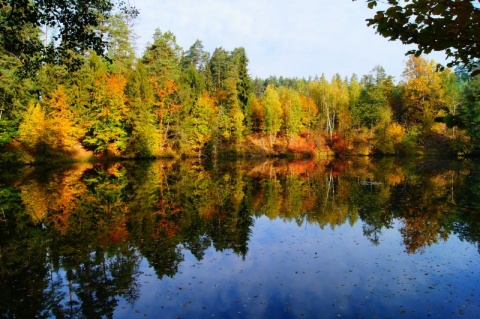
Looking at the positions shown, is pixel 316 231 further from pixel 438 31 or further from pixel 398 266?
pixel 438 31

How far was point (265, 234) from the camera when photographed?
47.4 ft

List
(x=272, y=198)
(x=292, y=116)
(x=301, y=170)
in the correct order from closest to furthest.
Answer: (x=272, y=198) < (x=301, y=170) < (x=292, y=116)

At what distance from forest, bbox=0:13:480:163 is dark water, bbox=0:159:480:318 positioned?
2086cm

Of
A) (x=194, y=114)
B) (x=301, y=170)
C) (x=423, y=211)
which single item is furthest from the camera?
(x=194, y=114)

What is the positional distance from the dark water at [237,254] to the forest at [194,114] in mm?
20857

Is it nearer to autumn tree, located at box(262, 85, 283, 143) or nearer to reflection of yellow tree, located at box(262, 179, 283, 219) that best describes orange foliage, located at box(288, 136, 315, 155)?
autumn tree, located at box(262, 85, 283, 143)

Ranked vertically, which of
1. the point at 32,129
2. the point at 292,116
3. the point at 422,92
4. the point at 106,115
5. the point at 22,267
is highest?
the point at 422,92

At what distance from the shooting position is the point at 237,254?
12.1 meters

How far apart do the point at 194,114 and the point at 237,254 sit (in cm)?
4463

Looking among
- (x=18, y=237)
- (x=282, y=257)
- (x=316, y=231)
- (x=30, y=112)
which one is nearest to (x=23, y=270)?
(x=18, y=237)

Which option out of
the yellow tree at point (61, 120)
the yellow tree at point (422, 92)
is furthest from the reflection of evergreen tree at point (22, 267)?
the yellow tree at point (422, 92)

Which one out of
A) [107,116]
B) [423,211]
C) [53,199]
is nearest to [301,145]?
[107,116]

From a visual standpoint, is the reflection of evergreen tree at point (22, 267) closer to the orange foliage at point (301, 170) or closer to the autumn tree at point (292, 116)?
the orange foliage at point (301, 170)

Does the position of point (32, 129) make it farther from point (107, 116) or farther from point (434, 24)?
point (434, 24)
